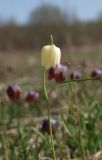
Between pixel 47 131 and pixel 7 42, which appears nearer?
pixel 47 131

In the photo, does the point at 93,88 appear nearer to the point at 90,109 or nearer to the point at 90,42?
the point at 90,109

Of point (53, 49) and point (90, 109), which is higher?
point (53, 49)

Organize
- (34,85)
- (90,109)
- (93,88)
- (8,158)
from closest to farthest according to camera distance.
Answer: (8,158) < (90,109) < (93,88) < (34,85)

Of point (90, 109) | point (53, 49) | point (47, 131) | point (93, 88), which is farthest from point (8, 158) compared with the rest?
point (93, 88)

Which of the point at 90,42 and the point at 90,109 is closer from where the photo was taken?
the point at 90,109

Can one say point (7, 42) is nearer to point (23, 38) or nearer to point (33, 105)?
point (23, 38)

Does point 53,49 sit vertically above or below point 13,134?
above

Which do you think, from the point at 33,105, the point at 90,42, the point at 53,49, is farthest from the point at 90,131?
the point at 90,42

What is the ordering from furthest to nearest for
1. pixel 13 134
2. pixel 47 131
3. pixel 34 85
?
pixel 34 85, pixel 13 134, pixel 47 131

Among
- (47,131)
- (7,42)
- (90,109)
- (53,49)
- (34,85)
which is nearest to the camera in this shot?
(53,49)
